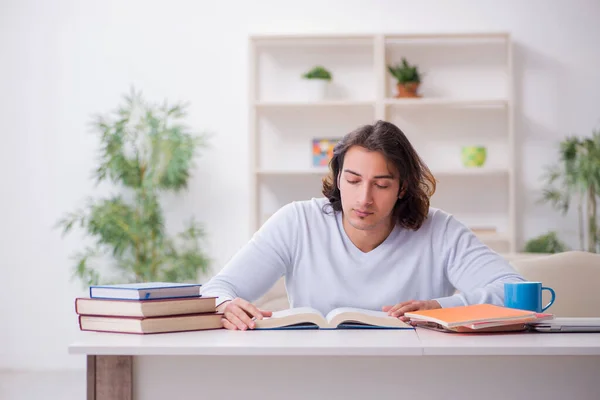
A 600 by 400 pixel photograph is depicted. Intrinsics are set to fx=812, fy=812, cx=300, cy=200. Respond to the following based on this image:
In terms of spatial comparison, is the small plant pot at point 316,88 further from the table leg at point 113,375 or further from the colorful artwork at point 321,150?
the table leg at point 113,375

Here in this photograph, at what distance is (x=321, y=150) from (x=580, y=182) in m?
1.44

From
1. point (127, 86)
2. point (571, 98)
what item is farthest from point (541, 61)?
point (127, 86)

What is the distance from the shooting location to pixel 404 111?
15.6ft

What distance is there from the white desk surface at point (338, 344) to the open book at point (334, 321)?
0.09 m

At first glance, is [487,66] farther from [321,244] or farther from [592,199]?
[321,244]

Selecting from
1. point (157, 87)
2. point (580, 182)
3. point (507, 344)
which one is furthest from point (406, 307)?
point (157, 87)

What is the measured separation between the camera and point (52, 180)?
498 cm

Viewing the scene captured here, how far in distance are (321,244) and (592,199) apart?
265 cm

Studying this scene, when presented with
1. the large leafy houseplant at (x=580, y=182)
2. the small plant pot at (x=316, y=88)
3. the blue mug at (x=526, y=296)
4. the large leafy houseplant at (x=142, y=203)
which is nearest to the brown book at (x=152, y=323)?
the blue mug at (x=526, y=296)

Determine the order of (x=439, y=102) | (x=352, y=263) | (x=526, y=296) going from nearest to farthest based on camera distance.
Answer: (x=526, y=296) < (x=352, y=263) < (x=439, y=102)

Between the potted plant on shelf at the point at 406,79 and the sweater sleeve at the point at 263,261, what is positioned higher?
the potted plant on shelf at the point at 406,79

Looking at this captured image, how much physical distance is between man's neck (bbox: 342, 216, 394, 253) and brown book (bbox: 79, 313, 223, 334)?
608 mm

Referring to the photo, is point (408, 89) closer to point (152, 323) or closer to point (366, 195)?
point (366, 195)

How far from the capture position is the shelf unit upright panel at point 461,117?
4.74 m
